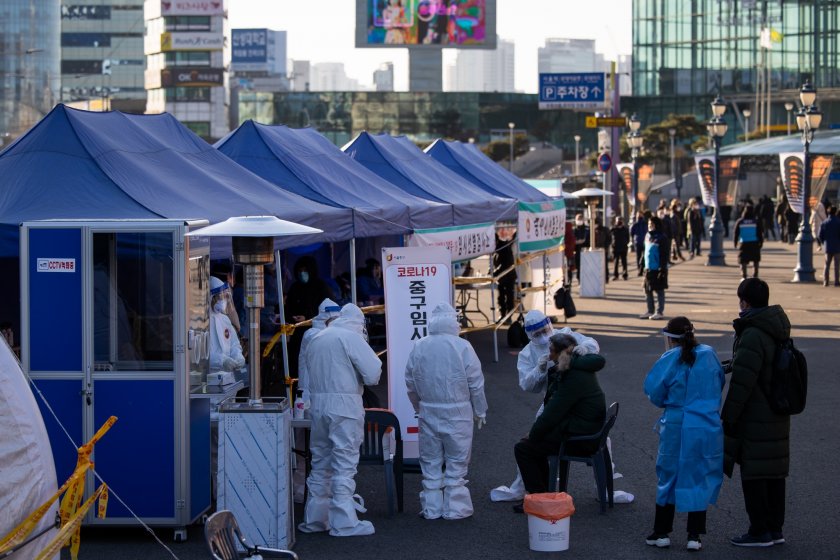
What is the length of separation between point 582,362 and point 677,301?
18.5m

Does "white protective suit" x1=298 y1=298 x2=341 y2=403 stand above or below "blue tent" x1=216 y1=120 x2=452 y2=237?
below

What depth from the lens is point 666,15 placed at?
102 metres

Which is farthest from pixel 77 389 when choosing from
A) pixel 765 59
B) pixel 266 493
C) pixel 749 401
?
pixel 765 59

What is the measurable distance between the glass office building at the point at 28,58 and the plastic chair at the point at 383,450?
126346 millimetres

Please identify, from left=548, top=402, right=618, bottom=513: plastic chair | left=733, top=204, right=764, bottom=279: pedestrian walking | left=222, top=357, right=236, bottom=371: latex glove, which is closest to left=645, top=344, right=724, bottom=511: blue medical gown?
left=548, top=402, right=618, bottom=513: plastic chair

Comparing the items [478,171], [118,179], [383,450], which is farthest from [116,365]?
[478,171]

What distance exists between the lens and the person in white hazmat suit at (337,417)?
9.32m

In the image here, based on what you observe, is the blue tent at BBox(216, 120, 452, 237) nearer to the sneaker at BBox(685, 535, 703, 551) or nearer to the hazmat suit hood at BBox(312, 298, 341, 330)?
the hazmat suit hood at BBox(312, 298, 341, 330)

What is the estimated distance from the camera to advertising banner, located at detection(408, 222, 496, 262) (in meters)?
15.8

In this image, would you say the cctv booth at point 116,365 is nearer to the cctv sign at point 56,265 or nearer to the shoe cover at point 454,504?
the cctv sign at point 56,265

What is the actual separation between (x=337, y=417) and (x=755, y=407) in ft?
9.50

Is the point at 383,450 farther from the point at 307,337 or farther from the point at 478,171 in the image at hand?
the point at 478,171

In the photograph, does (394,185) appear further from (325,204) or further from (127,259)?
(127,259)

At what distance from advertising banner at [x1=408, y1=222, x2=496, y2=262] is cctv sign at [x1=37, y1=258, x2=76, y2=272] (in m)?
6.13
